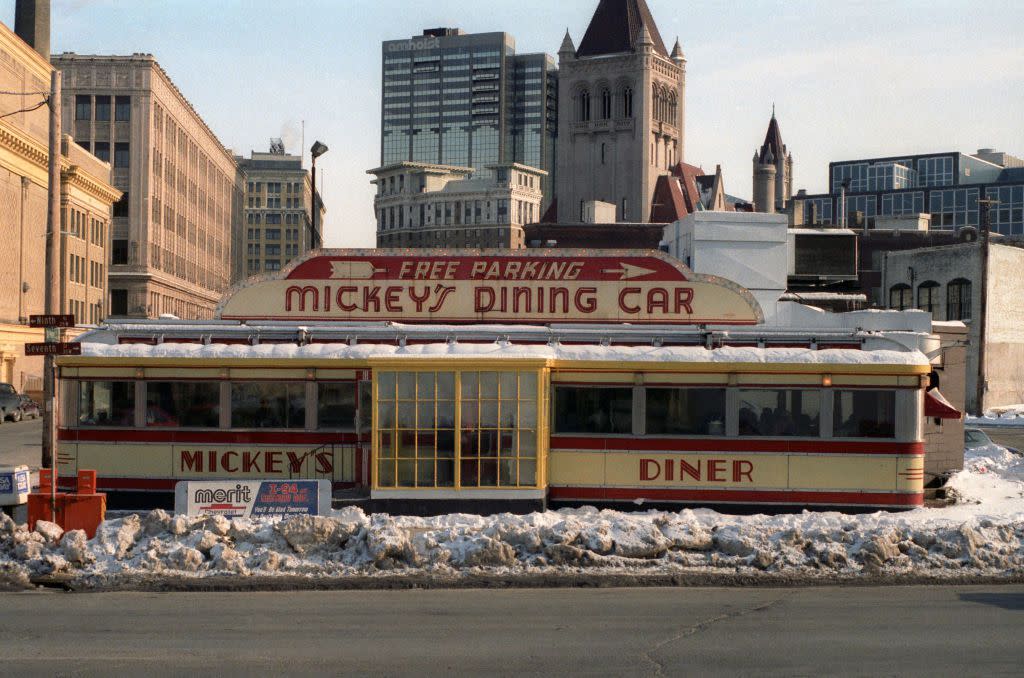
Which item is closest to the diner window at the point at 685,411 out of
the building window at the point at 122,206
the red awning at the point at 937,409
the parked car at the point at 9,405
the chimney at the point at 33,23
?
the red awning at the point at 937,409

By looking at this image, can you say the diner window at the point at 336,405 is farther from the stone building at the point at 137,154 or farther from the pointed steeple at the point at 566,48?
the pointed steeple at the point at 566,48

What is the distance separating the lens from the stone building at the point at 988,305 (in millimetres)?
64750

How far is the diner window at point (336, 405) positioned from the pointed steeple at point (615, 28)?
15371cm

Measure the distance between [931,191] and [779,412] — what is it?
6141 inches

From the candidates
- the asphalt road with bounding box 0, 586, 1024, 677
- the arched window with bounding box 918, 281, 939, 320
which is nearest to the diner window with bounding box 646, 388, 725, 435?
the asphalt road with bounding box 0, 586, 1024, 677

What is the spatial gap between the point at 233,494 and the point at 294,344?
416 centimetres

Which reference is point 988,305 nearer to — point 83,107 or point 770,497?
point 770,497

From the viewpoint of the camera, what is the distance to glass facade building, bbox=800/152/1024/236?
160875 mm

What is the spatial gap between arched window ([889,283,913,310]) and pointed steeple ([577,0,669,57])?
10338 centimetres

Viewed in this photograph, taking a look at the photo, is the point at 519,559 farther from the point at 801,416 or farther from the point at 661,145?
the point at 661,145

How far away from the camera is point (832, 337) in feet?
73.9

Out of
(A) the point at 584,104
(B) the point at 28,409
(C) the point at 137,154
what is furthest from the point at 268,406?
(A) the point at 584,104

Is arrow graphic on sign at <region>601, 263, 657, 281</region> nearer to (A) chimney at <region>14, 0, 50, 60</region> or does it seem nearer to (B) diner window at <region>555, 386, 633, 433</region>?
(B) diner window at <region>555, 386, 633, 433</region>

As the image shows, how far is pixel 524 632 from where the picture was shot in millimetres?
13508
